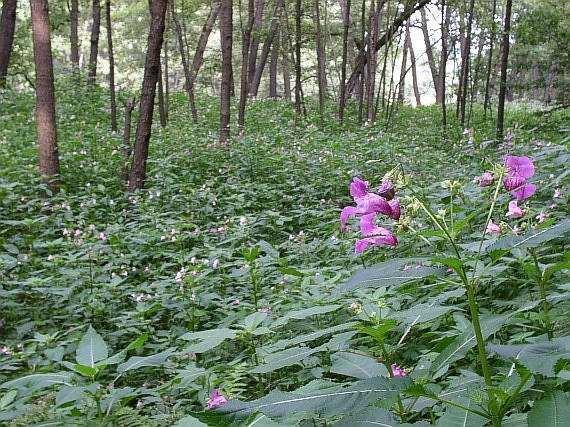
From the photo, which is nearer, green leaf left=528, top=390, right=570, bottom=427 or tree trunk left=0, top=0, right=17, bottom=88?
green leaf left=528, top=390, right=570, bottom=427

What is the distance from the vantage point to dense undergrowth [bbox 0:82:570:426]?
4.14 ft

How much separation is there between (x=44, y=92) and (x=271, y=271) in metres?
5.09

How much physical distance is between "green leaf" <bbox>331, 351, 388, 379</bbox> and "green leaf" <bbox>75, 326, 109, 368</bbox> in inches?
32.0

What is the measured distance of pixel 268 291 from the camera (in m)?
3.95

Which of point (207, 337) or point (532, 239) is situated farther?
point (207, 337)

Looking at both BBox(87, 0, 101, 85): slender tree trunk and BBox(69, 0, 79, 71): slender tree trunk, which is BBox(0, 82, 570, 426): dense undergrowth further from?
BBox(69, 0, 79, 71): slender tree trunk

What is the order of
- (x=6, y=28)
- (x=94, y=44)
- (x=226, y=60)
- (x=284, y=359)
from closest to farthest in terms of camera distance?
(x=284, y=359)
(x=226, y=60)
(x=6, y=28)
(x=94, y=44)

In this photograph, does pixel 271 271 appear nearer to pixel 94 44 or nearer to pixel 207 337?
pixel 207 337

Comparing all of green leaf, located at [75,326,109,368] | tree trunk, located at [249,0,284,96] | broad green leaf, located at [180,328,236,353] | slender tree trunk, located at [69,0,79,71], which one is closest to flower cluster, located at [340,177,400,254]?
broad green leaf, located at [180,328,236,353]

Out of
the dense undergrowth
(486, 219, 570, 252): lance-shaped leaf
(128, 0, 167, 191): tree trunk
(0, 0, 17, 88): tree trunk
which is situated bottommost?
the dense undergrowth

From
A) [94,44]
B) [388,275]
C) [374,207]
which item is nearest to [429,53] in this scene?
[94,44]

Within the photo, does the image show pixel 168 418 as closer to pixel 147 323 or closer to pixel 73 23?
pixel 147 323

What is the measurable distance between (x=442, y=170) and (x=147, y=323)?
583 centimetres

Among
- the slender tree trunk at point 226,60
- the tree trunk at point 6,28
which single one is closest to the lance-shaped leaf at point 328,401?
the slender tree trunk at point 226,60
